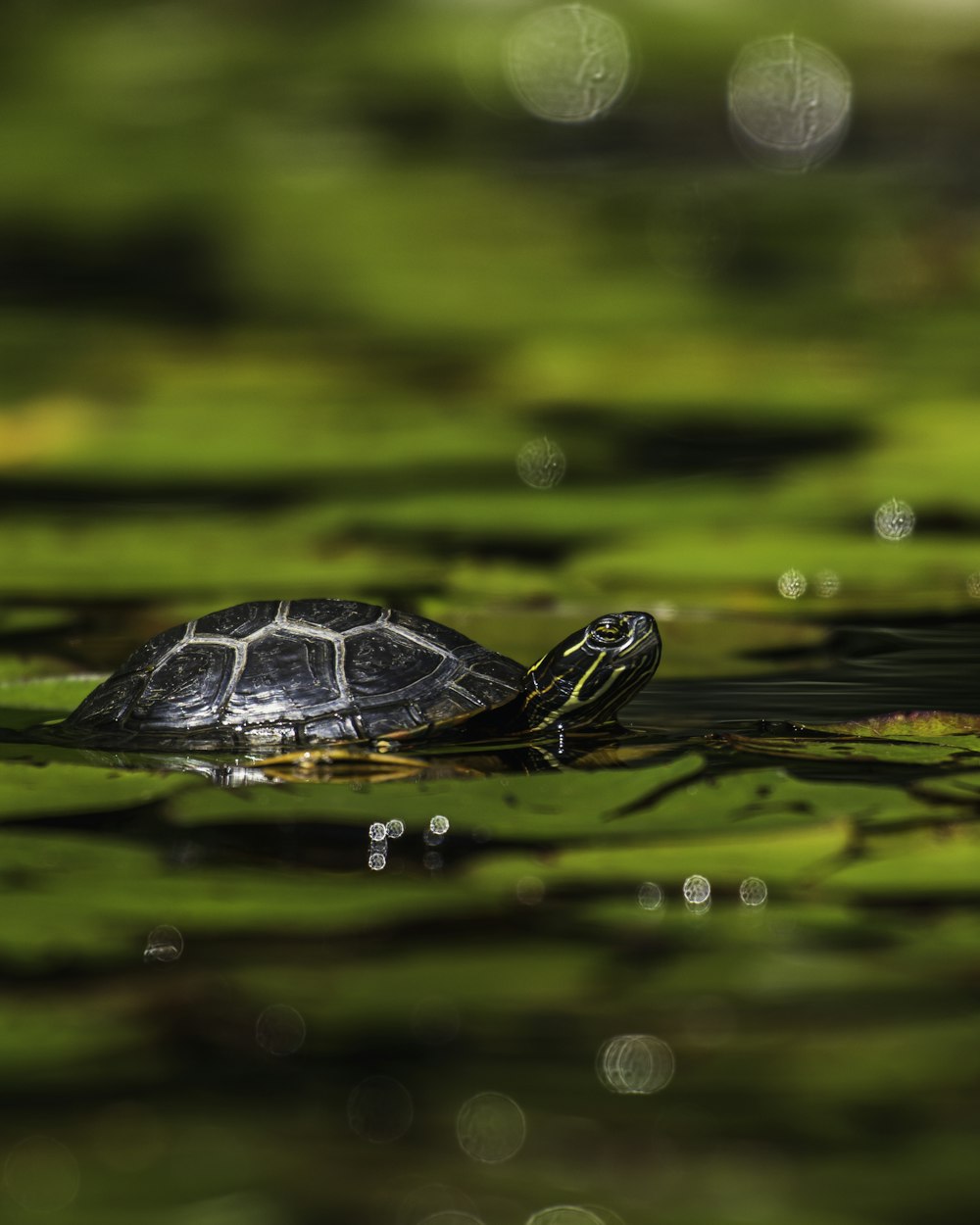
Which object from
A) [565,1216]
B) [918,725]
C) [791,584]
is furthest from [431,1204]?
[791,584]

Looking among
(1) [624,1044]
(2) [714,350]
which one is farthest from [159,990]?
(2) [714,350]

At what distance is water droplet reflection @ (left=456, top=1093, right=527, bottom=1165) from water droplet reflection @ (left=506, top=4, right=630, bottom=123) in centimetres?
817

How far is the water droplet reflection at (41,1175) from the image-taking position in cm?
146

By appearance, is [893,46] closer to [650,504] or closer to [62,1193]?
[650,504]

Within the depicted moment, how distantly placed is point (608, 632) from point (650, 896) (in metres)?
1.30

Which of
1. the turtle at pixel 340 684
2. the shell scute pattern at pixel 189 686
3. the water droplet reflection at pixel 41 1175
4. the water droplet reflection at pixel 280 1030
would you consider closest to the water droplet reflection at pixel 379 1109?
the water droplet reflection at pixel 280 1030

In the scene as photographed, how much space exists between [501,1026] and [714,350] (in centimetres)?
578

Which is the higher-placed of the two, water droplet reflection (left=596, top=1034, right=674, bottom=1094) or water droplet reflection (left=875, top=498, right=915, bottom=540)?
water droplet reflection (left=875, top=498, right=915, bottom=540)

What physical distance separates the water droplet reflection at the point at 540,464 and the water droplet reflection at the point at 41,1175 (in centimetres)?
438

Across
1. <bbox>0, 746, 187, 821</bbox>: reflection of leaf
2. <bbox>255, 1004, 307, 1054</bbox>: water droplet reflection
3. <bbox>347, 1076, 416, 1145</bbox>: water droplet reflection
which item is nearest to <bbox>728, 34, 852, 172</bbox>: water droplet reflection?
<bbox>0, 746, 187, 821</bbox>: reflection of leaf

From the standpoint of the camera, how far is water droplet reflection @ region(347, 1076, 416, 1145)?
1.58 metres

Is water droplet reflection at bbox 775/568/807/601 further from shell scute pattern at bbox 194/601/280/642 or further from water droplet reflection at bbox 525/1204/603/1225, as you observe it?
water droplet reflection at bbox 525/1204/603/1225

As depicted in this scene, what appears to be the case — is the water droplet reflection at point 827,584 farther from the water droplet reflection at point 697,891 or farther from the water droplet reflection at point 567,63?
the water droplet reflection at point 567,63

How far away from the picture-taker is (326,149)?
9.51 metres
